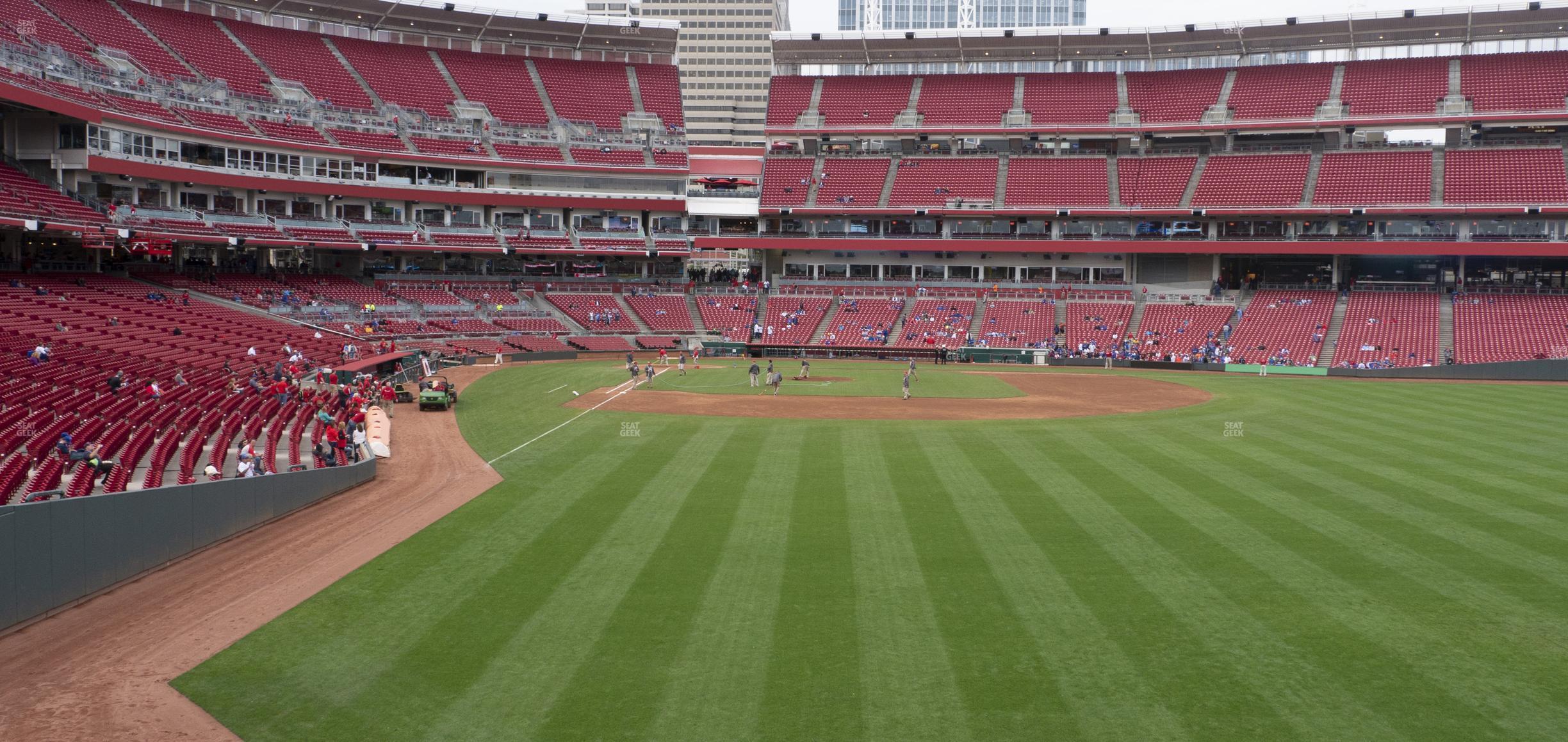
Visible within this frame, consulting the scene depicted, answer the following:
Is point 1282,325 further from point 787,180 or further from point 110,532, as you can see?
point 110,532

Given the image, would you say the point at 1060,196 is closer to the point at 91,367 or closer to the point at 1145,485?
the point at 1145,485

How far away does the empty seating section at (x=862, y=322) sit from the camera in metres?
67.5

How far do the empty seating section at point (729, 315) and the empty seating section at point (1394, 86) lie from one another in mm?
46603

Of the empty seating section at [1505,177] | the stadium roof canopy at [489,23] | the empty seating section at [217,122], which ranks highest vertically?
the stadium roof canopy at [489,23]

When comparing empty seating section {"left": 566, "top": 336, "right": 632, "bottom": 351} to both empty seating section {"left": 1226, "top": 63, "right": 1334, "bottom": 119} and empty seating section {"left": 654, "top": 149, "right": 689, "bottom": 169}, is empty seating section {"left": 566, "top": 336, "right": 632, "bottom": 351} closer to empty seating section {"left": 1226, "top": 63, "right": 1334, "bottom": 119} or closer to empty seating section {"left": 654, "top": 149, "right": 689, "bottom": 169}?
empty seating section {"left": 654, "top": 149, "right": 689, "bottom": 169}

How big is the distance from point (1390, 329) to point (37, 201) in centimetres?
7372

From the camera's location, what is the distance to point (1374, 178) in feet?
219

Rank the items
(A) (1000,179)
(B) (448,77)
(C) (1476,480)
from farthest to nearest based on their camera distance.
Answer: (B) (448,77) → (A) (1000,179) → (C) (1476,480)

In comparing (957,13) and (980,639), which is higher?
(957,13)

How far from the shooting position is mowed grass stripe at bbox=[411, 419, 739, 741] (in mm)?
10695

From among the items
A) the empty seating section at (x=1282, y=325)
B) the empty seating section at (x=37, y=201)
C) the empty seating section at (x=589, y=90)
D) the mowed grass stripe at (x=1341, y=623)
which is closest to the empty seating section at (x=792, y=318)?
the empty seating section at (x=589, y=90)

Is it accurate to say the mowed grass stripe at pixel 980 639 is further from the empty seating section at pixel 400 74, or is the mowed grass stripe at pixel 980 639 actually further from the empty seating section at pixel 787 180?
the empty seating section at pixel 400 74

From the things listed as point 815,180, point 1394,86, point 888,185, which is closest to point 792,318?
point 815,180

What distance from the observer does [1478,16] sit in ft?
222
